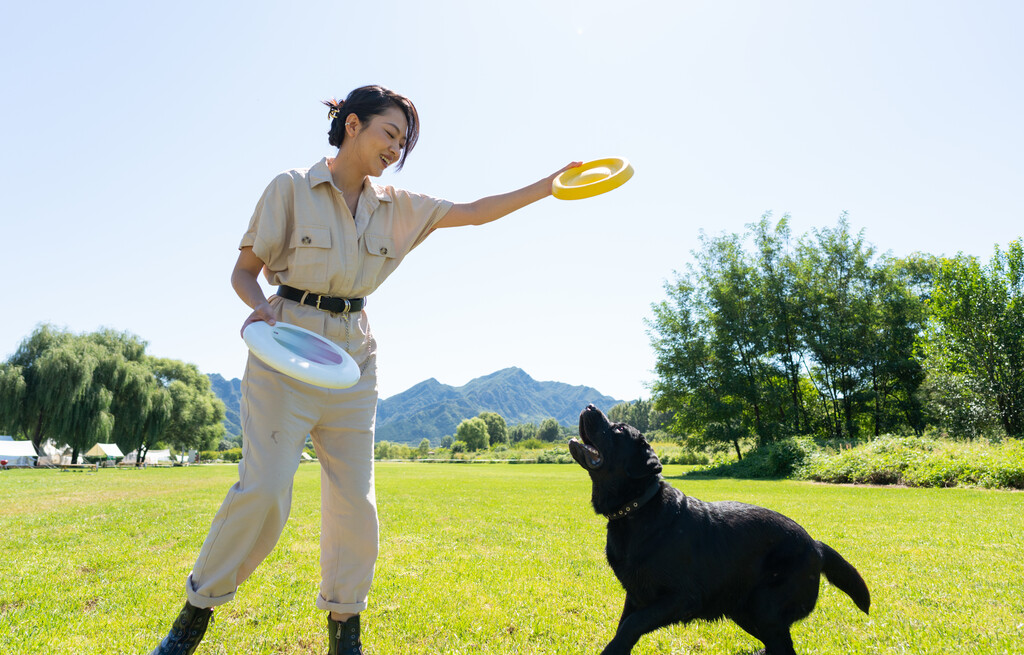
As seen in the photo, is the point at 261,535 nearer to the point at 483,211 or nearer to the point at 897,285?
the point at 483,211

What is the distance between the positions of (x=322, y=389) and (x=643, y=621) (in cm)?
182

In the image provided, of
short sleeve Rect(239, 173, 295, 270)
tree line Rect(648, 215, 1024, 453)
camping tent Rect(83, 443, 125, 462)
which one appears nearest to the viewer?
short sleeve Rect(239, 173, 295, 270)

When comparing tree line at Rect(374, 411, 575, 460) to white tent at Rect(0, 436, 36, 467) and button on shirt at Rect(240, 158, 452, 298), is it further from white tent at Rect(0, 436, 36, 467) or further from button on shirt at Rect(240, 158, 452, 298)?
button on shirt at Rect(240, 158, 452, 298)

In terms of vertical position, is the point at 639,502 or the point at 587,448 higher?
the point at 587,448

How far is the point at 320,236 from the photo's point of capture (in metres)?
2.44

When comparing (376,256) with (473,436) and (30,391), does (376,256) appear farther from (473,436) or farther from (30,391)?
(473,436)

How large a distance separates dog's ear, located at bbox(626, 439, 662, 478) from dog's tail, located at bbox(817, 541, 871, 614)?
39.2 inches

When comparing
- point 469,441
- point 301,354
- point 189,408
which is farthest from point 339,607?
point 469,441

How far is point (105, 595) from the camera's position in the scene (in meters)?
3.76

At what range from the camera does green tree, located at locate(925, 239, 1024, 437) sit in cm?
2205

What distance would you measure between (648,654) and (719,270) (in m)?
31.3

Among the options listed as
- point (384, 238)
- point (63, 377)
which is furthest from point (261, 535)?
point (63, 377)

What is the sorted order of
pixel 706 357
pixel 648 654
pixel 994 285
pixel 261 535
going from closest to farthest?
pixel 261 535
pixel 648 654
pixel 994 285
pixel 706 357

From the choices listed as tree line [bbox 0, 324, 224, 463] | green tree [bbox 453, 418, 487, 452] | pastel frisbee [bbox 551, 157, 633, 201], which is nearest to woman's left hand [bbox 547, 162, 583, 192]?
pastel frisbee [bbox 551, 157, 633, 201]
